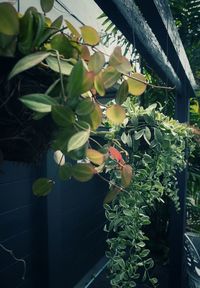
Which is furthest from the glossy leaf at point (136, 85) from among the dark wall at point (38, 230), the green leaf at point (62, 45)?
the dark wall at point (38, 230)

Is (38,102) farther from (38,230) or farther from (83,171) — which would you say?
(38,230)

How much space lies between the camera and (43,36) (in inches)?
19.3

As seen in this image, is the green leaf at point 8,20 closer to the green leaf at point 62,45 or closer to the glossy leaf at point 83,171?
the green leaf at point 62,45

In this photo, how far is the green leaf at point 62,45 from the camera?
52 cm

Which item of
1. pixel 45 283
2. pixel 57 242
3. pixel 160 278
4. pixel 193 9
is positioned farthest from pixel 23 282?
pixel 193 9

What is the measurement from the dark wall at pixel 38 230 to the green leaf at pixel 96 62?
1.69 metres

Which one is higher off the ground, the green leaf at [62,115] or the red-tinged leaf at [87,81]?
the red-tinged leaf at [87,81]

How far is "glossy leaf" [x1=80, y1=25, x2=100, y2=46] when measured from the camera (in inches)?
22.6

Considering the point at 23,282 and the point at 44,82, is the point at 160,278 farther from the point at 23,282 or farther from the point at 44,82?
the point at 44,82

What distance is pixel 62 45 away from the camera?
534mm

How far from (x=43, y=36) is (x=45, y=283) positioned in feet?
8.23

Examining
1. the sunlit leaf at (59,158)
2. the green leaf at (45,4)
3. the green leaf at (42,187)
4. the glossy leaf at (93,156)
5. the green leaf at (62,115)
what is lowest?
the green leaf at (42,187)

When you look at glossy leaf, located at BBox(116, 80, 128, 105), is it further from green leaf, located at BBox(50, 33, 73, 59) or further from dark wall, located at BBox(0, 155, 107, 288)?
dark wall, located at BBox(0, 155, 107, 288)

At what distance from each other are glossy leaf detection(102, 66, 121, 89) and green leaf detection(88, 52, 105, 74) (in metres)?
0.04
